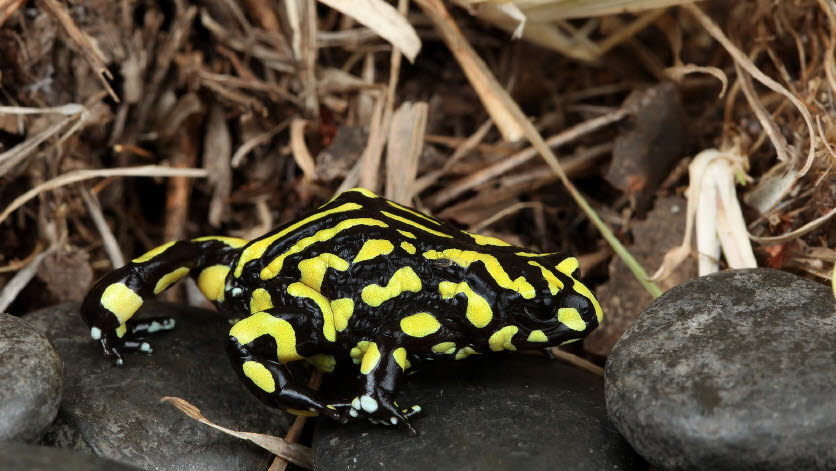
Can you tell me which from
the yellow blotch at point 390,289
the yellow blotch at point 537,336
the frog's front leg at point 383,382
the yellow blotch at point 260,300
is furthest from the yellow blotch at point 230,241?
the yellow blotch at point 537,336

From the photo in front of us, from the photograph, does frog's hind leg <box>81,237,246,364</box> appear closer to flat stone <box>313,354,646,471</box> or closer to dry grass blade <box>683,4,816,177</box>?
flat stone <box>313,354,646,471</box>

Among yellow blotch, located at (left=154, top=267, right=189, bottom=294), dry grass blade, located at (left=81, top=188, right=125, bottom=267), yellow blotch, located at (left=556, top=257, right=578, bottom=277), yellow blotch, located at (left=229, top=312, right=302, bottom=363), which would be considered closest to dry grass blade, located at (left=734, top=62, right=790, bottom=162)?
yellow blotch, located at (left=556, top=257, right=578, bottom=277)

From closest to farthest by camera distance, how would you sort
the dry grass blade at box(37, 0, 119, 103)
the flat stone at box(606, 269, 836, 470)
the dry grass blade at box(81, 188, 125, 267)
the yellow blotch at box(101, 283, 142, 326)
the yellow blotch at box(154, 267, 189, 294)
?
the flat stone at box(606, 269, 836, 470) → the yellow blotch at box(101, 283, 142, 326) → the yellow blotch at box(154, 267, 189, 294) → the dry grass blade at box(37, 0, 119, 103) → the dry grass blade at box(81, 188, 125, 267)

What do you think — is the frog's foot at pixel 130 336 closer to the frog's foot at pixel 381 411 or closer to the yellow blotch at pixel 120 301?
the yellow blotch at pixel 120 301

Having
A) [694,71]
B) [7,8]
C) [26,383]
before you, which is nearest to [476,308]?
[26,383]

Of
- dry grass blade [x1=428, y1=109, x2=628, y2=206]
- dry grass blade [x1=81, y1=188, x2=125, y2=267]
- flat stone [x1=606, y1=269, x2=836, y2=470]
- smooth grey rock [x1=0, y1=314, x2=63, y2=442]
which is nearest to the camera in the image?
flat stone [x1=606, y1=269, x2=836, y2=470]

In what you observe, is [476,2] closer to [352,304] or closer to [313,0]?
[313,0]

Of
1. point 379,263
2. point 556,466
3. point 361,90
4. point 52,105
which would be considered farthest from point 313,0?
point 556,466
